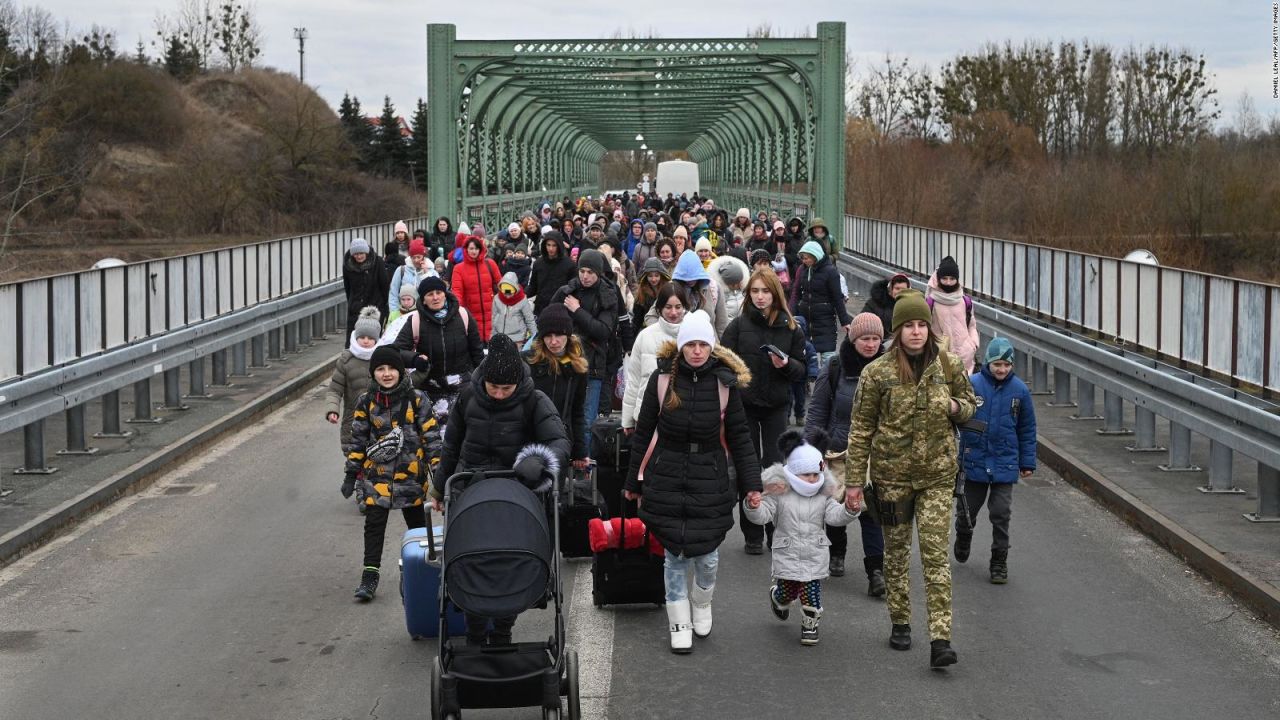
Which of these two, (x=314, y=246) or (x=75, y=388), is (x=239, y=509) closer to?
(x=75, y=388)

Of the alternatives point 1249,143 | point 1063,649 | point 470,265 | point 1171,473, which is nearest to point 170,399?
point 470,265

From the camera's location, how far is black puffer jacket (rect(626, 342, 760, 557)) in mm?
7996

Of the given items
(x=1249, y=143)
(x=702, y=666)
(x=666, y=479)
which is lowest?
(x=702, y=666)

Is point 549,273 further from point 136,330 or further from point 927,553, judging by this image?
point 927,553

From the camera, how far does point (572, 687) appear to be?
21.6ft

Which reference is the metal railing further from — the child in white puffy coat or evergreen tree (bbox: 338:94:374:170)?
evergreen tree (bbox: 338:94:374:170)

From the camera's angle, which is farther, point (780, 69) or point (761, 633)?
point (780, 69)

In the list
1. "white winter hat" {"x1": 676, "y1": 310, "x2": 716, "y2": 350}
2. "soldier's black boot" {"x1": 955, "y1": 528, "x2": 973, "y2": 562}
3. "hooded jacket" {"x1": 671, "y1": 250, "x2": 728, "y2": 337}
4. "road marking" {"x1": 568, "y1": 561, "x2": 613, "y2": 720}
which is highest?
"hooded jacket" {"x1": 671, "y1": 250, "x2": 728, "y2": 337}

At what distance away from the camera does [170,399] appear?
1633cm

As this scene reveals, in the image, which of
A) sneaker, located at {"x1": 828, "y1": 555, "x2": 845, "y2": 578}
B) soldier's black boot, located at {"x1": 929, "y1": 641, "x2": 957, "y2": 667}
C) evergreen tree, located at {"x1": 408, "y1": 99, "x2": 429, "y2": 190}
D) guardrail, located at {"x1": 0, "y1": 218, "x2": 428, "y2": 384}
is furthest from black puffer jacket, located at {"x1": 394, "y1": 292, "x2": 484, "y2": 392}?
evergreen tree, located at {"x1": 408, "y1": 99, "x2": 429, "y2": 190}

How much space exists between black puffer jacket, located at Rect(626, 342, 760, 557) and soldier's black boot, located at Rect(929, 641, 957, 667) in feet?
3.59

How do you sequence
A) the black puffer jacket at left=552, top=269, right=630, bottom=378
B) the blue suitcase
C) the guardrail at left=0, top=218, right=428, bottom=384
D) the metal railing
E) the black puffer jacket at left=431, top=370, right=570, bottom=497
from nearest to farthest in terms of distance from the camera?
the black puffer jacket at left=431, top=370, right=570, bottom=497 < the blue suitcase < the metal railing < the guardrail at left=0, top=218, right=428, bottom=384 < the black puffer jacket at left=552, top=269, right=630, bottom=378

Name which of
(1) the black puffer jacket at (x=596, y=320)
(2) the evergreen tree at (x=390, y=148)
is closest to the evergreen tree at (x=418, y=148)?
(2) the evergreen tree at (x=390, y=148)

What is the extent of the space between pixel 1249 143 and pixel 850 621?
49028 mm
